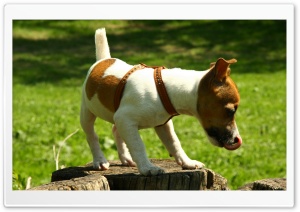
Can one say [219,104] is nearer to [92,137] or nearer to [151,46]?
[92,137]

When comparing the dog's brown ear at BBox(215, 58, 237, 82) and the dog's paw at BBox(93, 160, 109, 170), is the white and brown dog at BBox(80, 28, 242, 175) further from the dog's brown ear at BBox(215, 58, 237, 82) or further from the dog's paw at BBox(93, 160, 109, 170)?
the dog's paw at BBox(93, 160, 109, 170)

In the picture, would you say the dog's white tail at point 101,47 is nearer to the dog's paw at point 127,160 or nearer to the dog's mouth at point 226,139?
the dog's paw at point 127,160

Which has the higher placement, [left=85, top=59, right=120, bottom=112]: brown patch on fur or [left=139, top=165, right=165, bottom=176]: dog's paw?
[left=85, top=59, right=120, bottom=112]: brown patch on fur

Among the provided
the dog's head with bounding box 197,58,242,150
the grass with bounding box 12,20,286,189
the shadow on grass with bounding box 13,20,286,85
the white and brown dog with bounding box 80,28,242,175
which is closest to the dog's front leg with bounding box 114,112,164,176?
the white and brown dog with bounding box 80,28,242,175

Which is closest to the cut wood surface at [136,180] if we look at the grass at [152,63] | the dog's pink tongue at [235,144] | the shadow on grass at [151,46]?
the dog's pink tongue at [235,144]

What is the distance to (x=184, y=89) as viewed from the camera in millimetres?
4141

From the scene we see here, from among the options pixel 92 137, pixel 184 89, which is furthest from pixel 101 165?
pixel 184 89

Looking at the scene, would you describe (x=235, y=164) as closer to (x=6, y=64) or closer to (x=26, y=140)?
(x=26, y=140)

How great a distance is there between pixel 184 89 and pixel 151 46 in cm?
777

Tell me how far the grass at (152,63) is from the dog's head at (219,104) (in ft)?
8.73

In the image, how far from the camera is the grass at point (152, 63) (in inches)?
298

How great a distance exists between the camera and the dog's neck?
4.12 meters

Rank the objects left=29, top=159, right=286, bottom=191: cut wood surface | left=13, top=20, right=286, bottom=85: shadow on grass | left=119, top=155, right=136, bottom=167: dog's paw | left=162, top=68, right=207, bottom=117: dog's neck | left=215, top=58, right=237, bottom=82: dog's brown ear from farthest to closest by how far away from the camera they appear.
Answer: left=13, top=20, right=286, bottom=85: shadow on grass < left=119, top=155, right=136, bottom=167: dog's paw < left=29, top=159, right=286, bottom=191: cut wood surface < left=162, top=68, right=207, bottom=117: dog's neck < left=215, top=58, right=237, bottom=82: dog's brown ear

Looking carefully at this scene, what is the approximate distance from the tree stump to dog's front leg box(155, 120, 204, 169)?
63 millimetres
